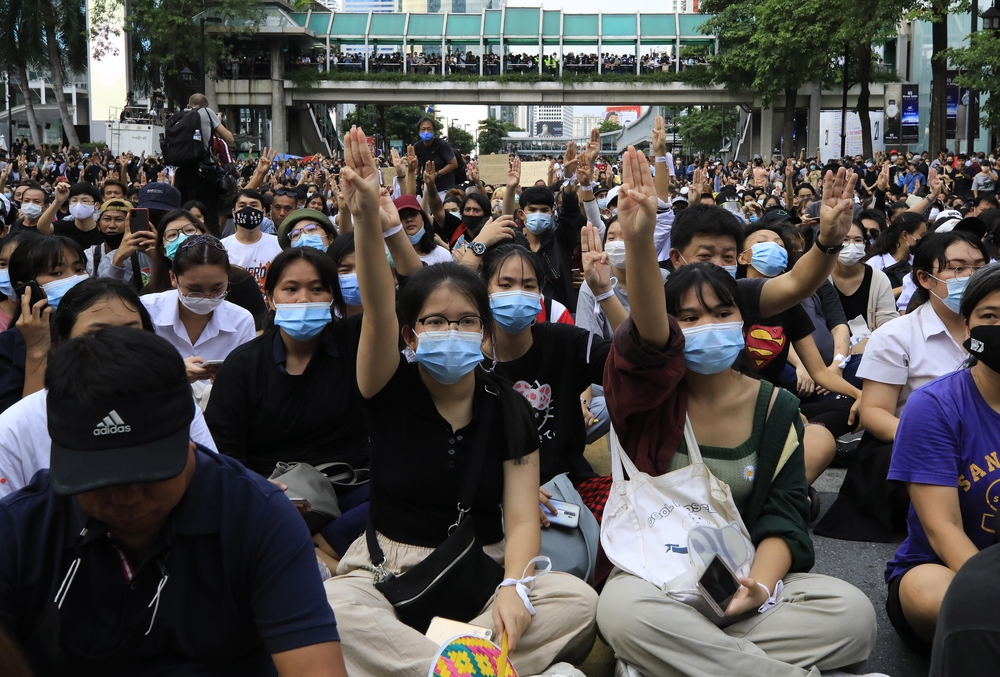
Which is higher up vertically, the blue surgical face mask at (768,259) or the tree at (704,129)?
the tree at (704,129)

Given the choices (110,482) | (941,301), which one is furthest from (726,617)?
(941,301)

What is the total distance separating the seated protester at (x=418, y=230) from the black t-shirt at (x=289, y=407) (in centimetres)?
259

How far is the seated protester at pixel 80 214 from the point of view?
841 cm

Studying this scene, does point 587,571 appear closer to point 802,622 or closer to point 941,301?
point 802,622

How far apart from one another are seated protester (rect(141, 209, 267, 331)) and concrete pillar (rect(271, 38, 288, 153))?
47.5 meters

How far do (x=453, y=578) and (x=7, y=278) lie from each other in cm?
311

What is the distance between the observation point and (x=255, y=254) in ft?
22.9

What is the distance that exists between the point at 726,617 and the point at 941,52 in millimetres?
21765

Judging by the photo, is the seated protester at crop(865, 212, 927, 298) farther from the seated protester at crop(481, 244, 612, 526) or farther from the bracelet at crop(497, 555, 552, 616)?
the bracelet at crop(497, 555, 552, 616)

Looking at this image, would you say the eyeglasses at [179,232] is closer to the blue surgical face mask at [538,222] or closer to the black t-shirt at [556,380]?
the blue surgical face mask at [538,222]

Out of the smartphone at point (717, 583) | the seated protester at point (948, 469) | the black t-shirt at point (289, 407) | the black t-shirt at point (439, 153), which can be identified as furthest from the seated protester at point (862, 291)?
the black t-shirt at point (439, 153)

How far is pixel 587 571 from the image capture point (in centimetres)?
364

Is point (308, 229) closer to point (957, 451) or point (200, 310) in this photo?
point (200, 310)

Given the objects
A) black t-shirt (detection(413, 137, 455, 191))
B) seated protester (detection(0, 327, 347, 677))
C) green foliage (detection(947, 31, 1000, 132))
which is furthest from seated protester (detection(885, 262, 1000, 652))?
green foliage (detection(947, 31, 1000, 132))
